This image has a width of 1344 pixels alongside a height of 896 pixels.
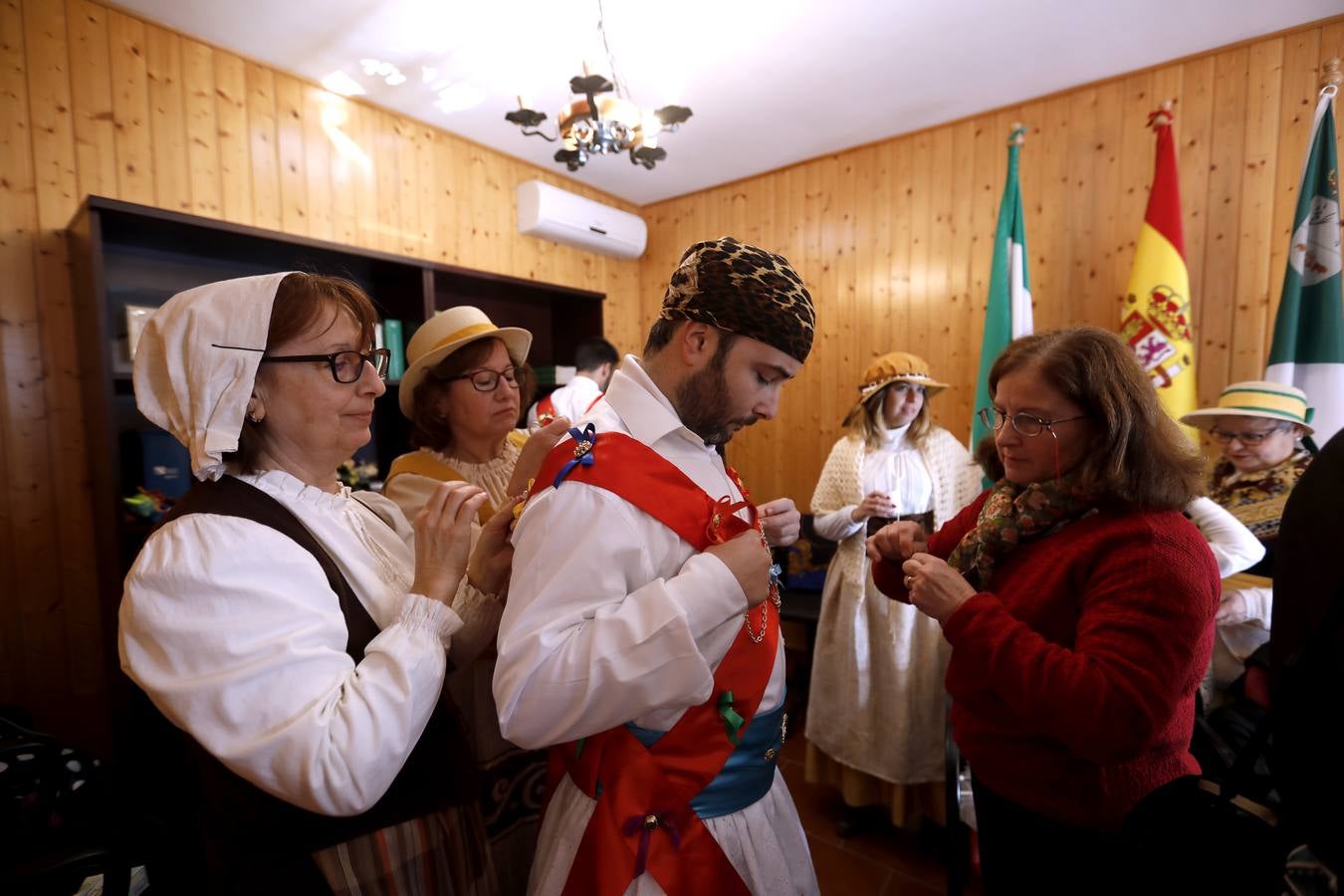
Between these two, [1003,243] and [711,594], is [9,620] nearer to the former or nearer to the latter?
[711,594]

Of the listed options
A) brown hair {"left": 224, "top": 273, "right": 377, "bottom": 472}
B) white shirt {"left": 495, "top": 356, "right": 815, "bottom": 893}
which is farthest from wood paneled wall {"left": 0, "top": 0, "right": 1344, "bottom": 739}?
white shirt {"left": 495, "top": 356, "right": 815, "bottom": 893}

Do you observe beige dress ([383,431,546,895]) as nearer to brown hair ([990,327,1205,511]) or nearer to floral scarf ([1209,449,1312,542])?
brown hair ([990,327,1205,511])

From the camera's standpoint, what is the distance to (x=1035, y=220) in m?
3.39

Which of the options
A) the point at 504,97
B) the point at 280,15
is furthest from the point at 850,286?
the point at 280,15

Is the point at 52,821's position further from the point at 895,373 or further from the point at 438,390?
the point at 895,373

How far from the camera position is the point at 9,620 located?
235 cm

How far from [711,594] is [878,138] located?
3.92 m

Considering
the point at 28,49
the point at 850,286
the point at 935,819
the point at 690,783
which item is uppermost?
the point at 28,49

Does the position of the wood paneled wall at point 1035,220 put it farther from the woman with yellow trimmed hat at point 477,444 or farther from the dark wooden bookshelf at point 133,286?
the woman with yellow trimmed hat at point 477,444

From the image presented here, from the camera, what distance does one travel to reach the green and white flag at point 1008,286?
123 inches

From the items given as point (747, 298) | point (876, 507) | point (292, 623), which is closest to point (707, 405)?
point (747, 298)

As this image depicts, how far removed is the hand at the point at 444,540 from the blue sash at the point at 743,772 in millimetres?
366

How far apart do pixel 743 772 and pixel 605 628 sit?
436 millimetres

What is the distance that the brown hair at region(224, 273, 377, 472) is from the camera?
0.92m
